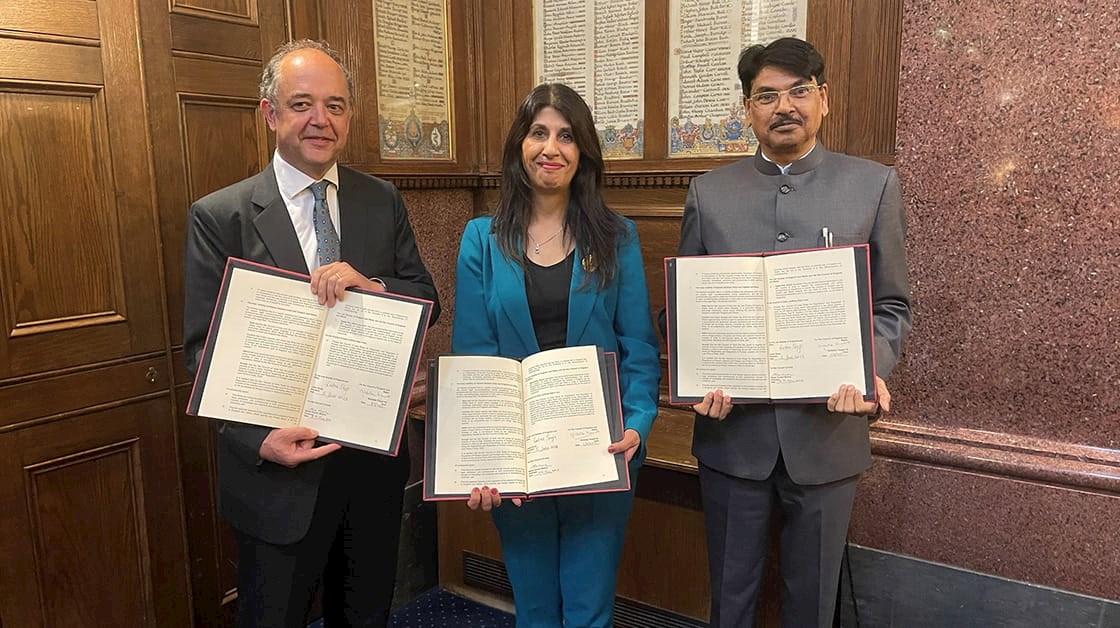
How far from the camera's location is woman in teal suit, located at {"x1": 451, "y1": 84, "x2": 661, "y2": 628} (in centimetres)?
173

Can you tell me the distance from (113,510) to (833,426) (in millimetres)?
1895

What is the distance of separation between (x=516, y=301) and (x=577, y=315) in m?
0.15

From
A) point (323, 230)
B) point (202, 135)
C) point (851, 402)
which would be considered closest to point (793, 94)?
point (851, 402)

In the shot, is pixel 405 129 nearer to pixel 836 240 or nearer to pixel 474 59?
pixel 474 59

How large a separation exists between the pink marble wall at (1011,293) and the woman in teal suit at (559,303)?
0.92m

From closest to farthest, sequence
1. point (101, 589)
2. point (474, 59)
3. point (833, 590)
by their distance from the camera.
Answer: point (833, 590) → point (101, 589) → point (474, 59)

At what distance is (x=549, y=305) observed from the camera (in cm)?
175

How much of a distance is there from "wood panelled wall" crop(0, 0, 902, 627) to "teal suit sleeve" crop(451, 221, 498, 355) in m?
0.84

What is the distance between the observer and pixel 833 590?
171 cm

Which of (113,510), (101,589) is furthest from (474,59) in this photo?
(101,589)

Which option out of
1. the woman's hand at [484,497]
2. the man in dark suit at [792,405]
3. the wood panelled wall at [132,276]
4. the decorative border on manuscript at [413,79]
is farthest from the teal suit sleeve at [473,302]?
the decorative border on manuscript at [413,79]

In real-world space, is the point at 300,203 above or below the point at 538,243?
above

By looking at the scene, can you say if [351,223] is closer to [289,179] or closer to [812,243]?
[289,179]

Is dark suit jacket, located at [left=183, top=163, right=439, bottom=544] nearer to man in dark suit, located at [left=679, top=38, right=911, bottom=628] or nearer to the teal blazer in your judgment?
the teal blazer
